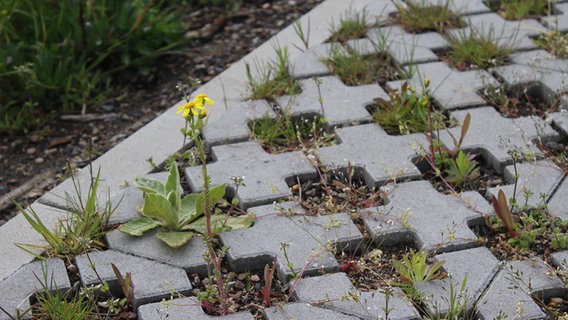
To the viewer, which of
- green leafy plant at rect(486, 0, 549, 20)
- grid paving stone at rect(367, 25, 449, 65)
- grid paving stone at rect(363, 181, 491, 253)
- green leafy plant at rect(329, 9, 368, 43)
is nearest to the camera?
grid paving stone at rect(363, 181, 491, 253)

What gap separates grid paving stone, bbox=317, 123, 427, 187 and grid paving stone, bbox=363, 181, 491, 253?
86 mm

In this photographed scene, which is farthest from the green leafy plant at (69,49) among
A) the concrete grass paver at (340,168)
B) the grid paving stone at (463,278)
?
the grid paving stone at (463,278)

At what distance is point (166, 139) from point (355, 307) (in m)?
1.25

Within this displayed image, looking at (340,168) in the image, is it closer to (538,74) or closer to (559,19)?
(538,74)

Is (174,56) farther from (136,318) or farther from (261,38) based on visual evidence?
(136,318)

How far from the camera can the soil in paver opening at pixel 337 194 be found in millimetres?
3088

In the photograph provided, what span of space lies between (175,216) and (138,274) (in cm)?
27

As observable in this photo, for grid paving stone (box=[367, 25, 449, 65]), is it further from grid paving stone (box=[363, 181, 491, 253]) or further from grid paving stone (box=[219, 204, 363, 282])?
grid paving stone (box=[219, 204, 363, 282])

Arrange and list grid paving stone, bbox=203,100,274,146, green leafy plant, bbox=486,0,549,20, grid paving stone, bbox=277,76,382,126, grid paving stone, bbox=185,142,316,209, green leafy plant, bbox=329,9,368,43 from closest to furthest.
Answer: grid paving stone, bbox=185,142,316,209
grid paving stone, bbox=203,100,274,146
grid paving stone, bbox=277,76,382,126
green leafy plant, bbox=329,9,368,43
green leafy plant, bbox=486,0,549,20

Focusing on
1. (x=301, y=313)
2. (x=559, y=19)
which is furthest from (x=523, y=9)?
(x=301, y=313)

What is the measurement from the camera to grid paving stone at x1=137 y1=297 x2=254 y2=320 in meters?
2.60

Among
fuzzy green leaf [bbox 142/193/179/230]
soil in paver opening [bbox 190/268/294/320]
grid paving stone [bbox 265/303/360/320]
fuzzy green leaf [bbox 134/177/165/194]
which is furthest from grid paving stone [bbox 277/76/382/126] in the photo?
grid paving stone [bbox 265/303/360/320]

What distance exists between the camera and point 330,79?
3.90m

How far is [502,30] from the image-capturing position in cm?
414
